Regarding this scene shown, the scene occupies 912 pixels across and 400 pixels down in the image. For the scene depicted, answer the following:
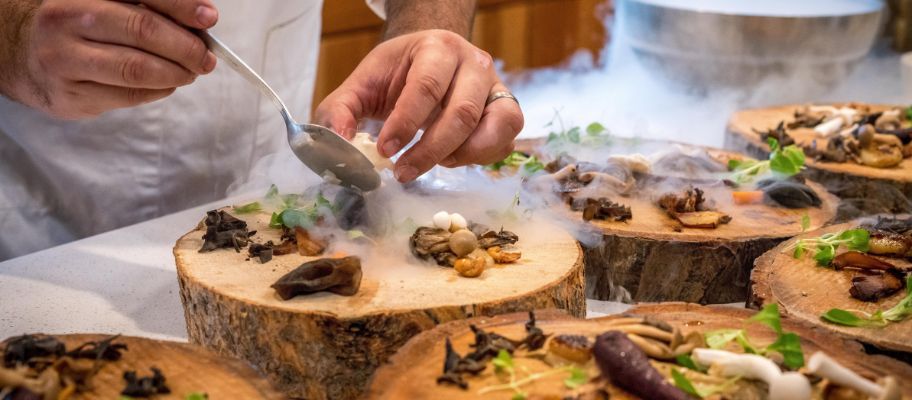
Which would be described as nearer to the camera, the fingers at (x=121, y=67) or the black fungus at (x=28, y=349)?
the black fungus at (x=28, y=349)

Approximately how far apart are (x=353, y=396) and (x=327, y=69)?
2.78 m

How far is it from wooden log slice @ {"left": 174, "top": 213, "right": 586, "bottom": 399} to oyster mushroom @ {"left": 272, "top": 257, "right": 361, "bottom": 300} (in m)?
0.02

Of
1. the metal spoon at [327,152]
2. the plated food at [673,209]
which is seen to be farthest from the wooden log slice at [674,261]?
the metal spoon at [327,152]

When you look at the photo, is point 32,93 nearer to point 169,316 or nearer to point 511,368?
point 169,316

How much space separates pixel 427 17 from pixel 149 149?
0.83 meters

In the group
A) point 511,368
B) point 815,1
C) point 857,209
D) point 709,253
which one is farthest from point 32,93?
point 815,1

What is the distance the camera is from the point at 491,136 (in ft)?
6.64

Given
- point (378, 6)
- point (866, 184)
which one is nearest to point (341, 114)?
point (378, 6)

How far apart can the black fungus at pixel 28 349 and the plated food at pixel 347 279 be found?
336 millimetres

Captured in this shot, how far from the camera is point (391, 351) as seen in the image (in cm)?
161

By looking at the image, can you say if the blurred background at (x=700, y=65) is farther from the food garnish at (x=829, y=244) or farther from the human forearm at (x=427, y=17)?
the food garnish at (x=829, y=244)

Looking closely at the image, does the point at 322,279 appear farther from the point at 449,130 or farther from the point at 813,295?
the point at 813,295

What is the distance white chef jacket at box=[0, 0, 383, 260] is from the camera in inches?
98.3

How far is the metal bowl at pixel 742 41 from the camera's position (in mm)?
3369
